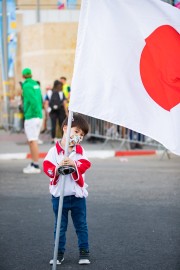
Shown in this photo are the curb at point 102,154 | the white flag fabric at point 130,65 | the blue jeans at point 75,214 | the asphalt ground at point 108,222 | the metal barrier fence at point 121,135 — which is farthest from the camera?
the metal barrier fence at point 121,135

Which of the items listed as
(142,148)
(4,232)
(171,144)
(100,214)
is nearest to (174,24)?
(171,144)

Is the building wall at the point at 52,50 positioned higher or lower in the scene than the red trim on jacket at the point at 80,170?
lower

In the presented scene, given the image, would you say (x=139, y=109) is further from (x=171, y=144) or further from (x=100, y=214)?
(x=100, y=214)

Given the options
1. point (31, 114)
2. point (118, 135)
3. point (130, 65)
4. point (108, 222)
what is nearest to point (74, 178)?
point (130, 65)

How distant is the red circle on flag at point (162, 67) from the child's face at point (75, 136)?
3.02ft

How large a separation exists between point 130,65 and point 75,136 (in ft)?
3.15

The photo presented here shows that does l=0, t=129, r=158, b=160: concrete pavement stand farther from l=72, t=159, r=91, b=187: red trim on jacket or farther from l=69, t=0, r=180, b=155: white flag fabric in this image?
l=69, t=0, r=180, b=155: white flag fabric

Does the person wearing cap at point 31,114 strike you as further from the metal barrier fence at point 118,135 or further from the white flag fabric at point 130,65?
the white flag fabric at point 130,65

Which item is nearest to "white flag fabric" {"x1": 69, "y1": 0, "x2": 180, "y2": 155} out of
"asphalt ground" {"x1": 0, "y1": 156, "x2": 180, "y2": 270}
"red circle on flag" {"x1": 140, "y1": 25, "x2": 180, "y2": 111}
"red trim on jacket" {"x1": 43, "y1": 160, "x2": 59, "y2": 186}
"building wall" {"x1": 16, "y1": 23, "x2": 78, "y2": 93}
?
"red circle on flag" {"x1": 140, "y1": 25, "x2": 180, "y2": 111}

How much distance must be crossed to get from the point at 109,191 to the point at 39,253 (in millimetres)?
4351

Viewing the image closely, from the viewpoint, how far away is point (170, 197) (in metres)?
10.7

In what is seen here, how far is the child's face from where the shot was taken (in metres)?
6.43

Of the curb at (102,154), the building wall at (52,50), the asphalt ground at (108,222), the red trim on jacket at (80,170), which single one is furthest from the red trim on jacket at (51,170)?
the building wall at (52,50)

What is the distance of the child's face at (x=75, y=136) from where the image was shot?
6.43 meters
